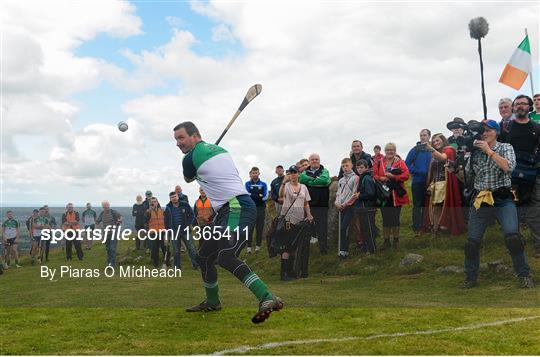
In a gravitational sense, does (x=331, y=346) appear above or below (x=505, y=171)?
below

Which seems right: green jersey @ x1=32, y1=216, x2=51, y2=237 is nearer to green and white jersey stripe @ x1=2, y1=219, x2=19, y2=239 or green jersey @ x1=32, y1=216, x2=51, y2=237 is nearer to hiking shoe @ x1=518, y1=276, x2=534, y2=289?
green and white jersey stripe @ x1=2, y1=219, x2=19, y2=239

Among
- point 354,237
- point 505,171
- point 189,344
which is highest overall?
point 505,171

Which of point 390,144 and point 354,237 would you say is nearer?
point 390,144

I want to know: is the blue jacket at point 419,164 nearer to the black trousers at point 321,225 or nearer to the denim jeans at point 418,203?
the denim jeans at point 418,203

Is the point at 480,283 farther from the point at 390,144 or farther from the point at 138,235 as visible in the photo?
the point at 138,235

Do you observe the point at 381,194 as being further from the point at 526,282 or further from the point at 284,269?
the point at 526,282

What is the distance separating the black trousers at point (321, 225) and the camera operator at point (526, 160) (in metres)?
4.84

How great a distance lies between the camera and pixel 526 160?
33.3 feet

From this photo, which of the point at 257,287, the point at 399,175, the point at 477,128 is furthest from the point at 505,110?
the point at 257,287

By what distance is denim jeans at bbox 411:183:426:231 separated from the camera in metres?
13.2

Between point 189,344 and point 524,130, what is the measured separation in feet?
23.1

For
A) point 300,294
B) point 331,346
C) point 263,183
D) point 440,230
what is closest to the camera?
point 331,346

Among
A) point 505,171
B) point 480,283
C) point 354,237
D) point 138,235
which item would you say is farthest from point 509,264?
point 138,235

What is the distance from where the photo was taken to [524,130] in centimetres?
991
